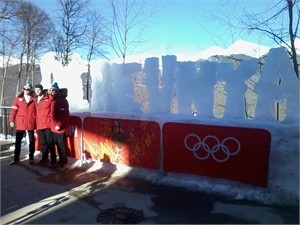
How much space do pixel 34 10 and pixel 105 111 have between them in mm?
18849

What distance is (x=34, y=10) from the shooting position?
2462 cm

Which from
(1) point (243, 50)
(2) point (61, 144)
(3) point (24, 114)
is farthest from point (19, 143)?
(1) point (243, 50)

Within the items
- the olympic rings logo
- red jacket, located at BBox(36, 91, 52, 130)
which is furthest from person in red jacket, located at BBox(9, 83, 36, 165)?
the olympic rings logo

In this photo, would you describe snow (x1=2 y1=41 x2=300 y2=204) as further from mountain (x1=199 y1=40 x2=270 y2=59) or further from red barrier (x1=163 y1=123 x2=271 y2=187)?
mountain (x1=199 y1=40 x2=270 y2=59)

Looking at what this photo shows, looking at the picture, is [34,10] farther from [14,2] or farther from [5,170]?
[5,170]

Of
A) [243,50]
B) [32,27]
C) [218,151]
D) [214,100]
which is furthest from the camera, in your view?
[32,27]

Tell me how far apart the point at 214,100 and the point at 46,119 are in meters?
3.83

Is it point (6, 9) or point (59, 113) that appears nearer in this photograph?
point (59, 113)

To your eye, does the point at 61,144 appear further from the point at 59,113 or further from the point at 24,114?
the point at 24,114

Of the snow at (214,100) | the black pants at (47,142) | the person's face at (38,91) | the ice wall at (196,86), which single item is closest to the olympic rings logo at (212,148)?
the snow at (214,100)

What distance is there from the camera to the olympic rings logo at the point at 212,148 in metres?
6.18

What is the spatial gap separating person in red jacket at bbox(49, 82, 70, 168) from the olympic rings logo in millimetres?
2959

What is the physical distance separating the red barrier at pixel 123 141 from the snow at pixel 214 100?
0.59ft

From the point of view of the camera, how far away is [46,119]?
8344 mm
